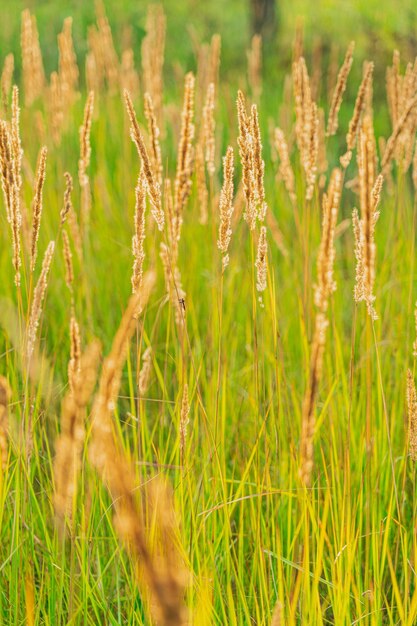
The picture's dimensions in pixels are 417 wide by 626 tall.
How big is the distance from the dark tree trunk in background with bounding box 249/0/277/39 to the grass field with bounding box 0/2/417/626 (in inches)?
101

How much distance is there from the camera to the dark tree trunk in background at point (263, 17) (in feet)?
23.8

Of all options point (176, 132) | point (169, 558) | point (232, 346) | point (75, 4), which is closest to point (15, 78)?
point (75, 4)

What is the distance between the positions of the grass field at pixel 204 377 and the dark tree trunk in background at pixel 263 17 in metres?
2.56

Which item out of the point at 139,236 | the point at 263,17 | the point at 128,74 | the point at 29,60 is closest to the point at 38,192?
the point at 139,236

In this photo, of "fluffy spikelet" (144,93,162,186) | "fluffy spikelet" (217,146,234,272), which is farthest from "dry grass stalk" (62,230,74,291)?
"fluffy spikelet" (217,146,234,272)

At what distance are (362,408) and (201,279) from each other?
4.02 feet

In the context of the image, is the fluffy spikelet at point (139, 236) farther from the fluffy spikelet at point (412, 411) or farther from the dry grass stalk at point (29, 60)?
the dry grass stalk at point (29, 60)

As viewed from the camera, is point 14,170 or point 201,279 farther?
point 201,279

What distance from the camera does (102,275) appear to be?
10.3ft

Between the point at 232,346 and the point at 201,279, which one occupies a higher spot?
the point at 201,279

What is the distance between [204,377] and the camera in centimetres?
206

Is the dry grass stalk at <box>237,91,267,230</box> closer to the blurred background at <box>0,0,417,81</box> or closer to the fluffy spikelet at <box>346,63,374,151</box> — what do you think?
the fluffy spikelet at <box>346,63,374,151</box>

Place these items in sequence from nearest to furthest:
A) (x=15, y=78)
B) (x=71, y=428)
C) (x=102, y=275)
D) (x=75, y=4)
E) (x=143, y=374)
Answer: (x=71, y=428) → (x=143, y=374) → (x=102, y=275) → (x=15, y=78) → (x=75, y=4)

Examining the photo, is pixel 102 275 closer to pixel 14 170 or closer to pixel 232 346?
pixel 232 346
